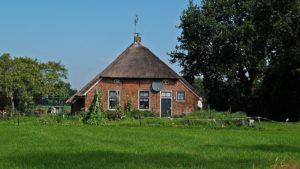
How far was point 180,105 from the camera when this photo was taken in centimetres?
6247

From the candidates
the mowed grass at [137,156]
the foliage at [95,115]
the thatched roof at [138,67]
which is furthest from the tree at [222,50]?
the mowed grass at [137,156]

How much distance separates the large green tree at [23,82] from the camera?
6988 cm

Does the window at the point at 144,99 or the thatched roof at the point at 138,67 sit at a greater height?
the thatched roof at the point at 138,67

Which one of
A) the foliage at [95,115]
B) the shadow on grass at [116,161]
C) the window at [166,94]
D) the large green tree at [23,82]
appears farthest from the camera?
the large green tree at [23,82]

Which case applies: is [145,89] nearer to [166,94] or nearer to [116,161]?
[166,94]

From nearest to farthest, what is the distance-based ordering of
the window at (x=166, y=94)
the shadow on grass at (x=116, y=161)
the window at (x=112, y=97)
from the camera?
1. the shadow on grass at (x=116, y=161)
2. the window at (x=166, y=94)
3. the window at (x=112, y=97)

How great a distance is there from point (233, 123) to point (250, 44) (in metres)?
28.3

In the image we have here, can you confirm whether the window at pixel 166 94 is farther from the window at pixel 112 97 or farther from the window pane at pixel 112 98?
the window pane at pixel 112 98

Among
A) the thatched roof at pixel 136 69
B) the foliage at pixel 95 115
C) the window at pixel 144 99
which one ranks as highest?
the thatched roof at pixel 136 69

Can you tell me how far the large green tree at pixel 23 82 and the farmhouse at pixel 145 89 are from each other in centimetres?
1048

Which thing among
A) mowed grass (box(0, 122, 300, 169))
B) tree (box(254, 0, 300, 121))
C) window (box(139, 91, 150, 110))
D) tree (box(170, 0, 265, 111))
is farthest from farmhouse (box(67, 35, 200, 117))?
mowed grass (box(0, 122, 300, 169))

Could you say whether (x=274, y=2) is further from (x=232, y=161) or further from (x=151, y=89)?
(x=232, y=161)

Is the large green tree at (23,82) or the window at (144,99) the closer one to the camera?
the window at (144,99)

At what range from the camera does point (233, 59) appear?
2891 inches
